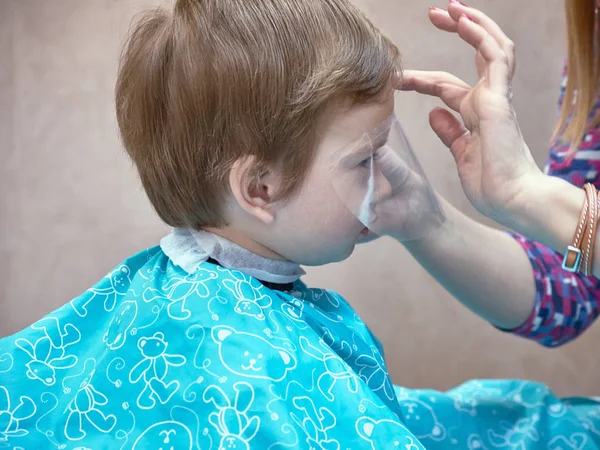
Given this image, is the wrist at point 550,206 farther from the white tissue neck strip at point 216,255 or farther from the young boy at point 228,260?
the white tissue neck strip at point 216,255

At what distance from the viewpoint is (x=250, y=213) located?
0.93 meters

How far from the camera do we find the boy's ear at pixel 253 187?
89cm

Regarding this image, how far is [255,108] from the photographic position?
0.86 meters

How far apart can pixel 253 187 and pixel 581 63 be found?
2.52 feet

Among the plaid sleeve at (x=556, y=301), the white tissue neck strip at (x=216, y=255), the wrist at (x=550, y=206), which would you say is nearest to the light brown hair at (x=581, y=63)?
the plaid sleeve at (x=556, y=301)

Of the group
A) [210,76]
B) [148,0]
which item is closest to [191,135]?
[210,76]

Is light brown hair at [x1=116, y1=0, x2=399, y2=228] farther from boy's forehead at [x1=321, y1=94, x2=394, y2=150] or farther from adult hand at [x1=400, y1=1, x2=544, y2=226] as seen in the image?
adult hand at [x1=400, y1=1, x2=544, y2=226]

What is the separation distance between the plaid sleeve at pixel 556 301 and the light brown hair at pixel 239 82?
0.57m

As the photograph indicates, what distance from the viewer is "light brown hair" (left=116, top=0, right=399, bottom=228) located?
0.86 meters

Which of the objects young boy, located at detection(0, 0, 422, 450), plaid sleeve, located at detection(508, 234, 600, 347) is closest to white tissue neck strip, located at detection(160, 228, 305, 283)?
young boy, located at detection(0, 0, 422, 450)

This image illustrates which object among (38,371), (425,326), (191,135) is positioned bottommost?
(425,326)

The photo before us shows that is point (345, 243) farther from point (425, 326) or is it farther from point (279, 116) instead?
point (425, 326)

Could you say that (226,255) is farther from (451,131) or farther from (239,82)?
(451,131)

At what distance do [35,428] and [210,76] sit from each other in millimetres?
530
